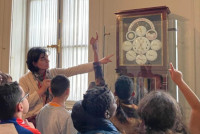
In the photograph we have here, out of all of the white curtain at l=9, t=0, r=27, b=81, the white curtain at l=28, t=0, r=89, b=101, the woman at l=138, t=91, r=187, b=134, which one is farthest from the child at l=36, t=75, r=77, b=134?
the white curtain at l=9, t=0, r=27, b=81

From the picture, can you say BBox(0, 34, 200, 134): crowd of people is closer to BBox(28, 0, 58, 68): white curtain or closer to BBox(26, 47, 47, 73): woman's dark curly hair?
BBox(26, 47, 47, 73): woman's dark curly hair

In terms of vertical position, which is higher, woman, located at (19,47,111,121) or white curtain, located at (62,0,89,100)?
white curtain, located at (62,0,89,100)

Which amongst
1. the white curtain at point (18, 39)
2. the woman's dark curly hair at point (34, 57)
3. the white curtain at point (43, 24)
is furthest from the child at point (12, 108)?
the white curtain at point (18, 39)

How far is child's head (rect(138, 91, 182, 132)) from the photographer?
118 cm

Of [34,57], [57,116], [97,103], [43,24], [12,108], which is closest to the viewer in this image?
[97,103]

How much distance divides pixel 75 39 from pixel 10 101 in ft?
7.90

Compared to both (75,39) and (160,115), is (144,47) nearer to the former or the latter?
(160,115)

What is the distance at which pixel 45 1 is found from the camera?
4207 mm

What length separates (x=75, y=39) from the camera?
3.80m

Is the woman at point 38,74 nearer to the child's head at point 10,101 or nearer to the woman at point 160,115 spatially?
the child's head at point 10,101

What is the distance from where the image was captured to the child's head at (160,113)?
46.5 inches

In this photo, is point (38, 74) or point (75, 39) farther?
point (75, 39)

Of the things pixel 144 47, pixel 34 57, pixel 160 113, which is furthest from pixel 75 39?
pixel 160 113

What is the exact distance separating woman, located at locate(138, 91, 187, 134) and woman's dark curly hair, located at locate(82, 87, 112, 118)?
7.7 inches
